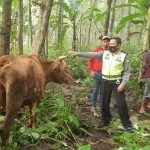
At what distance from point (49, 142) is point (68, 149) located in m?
0.37

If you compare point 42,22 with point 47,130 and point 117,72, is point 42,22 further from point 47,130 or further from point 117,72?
point 47,130

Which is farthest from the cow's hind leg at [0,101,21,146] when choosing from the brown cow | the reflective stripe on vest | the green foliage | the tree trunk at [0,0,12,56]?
the reflective stripe on vest

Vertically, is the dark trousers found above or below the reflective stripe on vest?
below

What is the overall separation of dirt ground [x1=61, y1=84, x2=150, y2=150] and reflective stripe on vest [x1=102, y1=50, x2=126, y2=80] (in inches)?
45.5

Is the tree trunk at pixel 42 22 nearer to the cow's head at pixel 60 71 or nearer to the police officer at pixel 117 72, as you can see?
the cow's head at pixel 60 71

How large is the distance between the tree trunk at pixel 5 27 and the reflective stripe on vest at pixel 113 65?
6.83ft

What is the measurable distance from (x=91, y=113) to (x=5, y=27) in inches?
125

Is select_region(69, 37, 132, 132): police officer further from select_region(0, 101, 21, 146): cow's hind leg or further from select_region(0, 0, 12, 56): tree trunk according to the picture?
select_region(0, 101, 21, 146): cow's hind leg

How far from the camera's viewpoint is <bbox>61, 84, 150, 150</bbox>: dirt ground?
431 cm

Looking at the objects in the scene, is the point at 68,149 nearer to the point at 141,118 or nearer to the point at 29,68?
the point at 29,68

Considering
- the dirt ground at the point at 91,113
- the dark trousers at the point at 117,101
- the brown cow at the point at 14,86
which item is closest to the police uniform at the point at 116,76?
the dark trousers at the point at 117,101

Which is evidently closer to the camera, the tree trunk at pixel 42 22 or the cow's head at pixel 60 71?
the tree trunk at pixel 42 22

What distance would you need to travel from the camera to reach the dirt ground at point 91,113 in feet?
14.1

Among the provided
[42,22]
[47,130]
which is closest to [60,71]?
[42,22]
